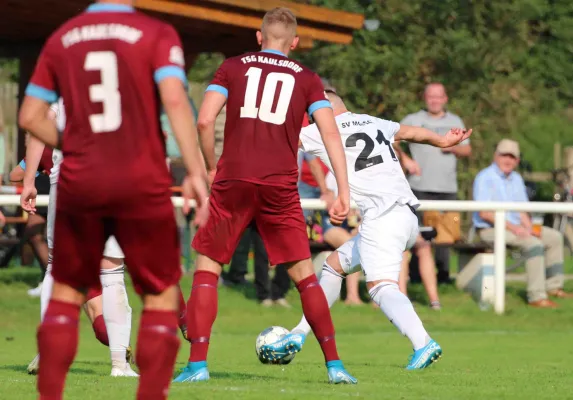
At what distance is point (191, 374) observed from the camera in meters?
7.44

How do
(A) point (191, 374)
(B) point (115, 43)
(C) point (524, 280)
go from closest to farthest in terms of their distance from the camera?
(B) point (115, 43) < (A) point (191, 374) < (C) point (524, 280)

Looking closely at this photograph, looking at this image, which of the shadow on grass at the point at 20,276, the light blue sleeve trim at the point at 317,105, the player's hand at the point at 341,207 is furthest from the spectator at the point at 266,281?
the player's hand at the point at 341,207

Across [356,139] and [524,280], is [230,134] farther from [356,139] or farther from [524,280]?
[524,280]

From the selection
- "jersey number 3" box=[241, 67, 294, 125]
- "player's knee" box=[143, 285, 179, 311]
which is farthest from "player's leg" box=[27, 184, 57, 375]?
"player's knee" box=[143, 285, 179, 311]

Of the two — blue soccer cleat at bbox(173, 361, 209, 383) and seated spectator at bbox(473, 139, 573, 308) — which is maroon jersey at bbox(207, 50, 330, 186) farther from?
seated spectator at bbox(473, 139, 573, 308)

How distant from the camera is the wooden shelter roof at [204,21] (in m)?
14.8

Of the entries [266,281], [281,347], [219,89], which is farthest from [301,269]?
[266,281]

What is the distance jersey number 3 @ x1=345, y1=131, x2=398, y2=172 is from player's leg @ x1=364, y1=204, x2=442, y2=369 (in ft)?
1.18

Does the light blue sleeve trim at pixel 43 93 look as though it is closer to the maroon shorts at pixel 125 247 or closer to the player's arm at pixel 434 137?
the maroon shorts at pixel 125 247

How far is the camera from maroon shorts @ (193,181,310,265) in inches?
292

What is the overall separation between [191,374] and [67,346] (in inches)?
93.1

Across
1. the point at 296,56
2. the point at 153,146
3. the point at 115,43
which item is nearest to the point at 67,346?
the point at 153,146

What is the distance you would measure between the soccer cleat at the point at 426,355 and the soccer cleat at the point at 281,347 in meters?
0.79

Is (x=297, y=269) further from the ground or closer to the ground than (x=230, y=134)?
closer to the ground
